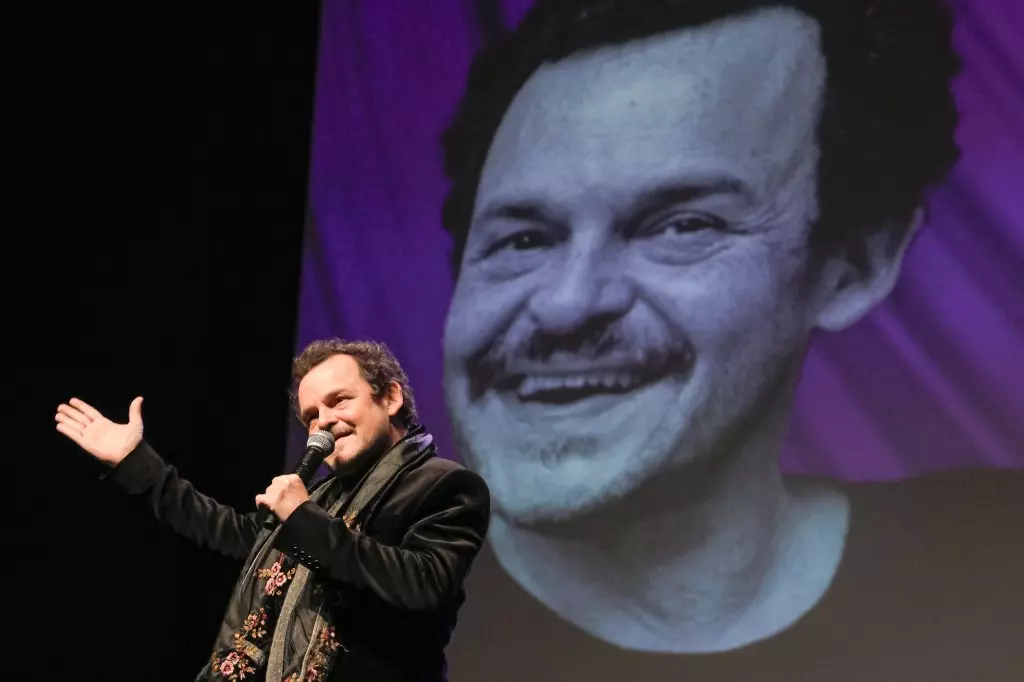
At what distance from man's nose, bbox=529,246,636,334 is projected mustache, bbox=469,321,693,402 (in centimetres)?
3

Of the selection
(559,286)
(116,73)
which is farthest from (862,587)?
(116,73)

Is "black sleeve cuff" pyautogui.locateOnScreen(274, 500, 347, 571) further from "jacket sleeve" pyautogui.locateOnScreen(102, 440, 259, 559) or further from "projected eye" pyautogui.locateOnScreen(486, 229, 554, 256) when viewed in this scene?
"projected eye" pyautogui.locateOnScreen(486, 229, 554, 256)

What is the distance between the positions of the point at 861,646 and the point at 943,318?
761 millimetres

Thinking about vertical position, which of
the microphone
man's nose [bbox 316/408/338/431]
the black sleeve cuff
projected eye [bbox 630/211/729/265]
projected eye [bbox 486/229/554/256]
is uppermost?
projected eye [bbox 486/229/554/256]

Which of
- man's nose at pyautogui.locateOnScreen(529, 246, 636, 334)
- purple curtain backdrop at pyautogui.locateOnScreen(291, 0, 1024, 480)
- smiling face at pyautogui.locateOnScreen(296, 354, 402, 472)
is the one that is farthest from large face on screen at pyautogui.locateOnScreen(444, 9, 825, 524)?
smiling face at pyautogui.locateOnScreen(296, 354, 402, 472)

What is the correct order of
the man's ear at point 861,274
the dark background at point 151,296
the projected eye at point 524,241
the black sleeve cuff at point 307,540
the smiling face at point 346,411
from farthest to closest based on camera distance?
the dark background at point 151,296 → the projected eye at point 524,241 → the man's ear at point 861,274 → the smiling face at point 346,411 → the black sleeve cuff at point 307,540

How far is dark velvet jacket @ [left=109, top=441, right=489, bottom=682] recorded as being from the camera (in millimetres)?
1585

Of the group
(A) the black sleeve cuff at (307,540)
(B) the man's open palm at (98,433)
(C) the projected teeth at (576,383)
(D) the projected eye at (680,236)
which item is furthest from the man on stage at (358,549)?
(D) the projected eye at (680,236)

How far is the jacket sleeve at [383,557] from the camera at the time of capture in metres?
→ 1.58

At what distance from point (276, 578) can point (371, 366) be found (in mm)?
376

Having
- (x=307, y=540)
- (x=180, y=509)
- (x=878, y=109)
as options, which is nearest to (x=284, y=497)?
(x=307, y=540)

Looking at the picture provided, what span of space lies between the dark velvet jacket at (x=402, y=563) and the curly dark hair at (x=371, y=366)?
0.15 m

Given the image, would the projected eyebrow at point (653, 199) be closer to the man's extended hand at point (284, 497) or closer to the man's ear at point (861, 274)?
the man's ear at point (861, 274)

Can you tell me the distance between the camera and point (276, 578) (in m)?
1.78
